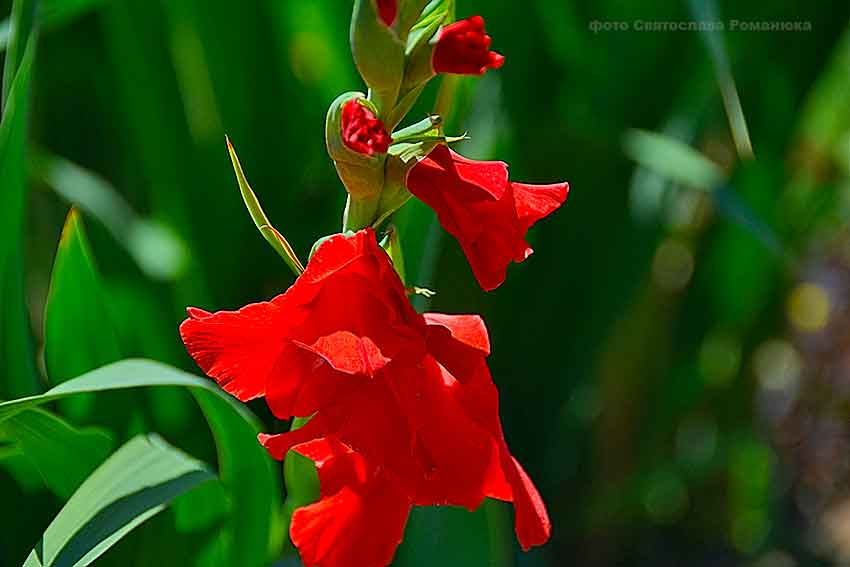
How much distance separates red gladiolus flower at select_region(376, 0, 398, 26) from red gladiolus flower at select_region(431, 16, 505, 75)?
0.08 feet

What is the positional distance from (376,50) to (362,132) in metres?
0.05

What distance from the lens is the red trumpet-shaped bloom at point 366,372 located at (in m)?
0.52

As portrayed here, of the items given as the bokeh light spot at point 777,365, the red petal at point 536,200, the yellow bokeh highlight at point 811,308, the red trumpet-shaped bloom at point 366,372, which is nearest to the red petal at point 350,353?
the red trumpet-shaped bloom at point 366,372

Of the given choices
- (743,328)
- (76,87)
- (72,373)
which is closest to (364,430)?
(72,373)

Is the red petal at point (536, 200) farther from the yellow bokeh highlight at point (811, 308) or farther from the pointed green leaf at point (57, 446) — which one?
the yellow bokeh highlight at point (811, 308)

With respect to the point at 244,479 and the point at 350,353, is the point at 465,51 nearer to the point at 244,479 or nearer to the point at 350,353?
the point at 350,353

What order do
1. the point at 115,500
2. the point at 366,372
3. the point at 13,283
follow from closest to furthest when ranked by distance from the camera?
the point at 366,372 < the point at 115,500 < the point at 13,283

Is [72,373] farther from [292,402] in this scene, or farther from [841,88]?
[841,88]

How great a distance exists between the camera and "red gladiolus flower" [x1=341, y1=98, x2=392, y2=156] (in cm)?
51

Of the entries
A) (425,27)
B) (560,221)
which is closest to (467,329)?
(425,27)

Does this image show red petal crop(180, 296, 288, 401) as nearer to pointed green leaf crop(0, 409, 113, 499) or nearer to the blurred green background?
pointed green leaf crop(0, 409, 113, 499)

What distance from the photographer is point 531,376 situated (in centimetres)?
128

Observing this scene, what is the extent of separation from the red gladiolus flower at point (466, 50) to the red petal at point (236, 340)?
13cm

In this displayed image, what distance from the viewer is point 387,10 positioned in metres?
0.54
